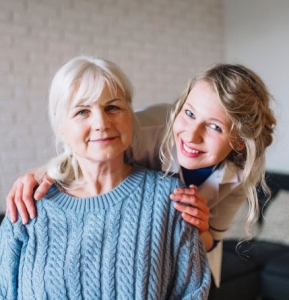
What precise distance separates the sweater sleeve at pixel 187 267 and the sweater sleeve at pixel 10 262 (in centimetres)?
45

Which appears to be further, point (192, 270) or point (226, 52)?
point (226, 52)

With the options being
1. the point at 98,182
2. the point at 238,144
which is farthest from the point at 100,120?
the point at 238,144

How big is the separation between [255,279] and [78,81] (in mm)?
1999

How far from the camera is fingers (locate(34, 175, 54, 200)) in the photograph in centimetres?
124

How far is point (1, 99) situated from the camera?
278 cm

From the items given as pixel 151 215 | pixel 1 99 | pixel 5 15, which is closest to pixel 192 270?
pixel 151 215

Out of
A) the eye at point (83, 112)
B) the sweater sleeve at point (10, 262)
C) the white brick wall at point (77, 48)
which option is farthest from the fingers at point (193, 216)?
the white brick wall at point (77, 48)

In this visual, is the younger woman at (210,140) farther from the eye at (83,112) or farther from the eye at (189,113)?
the eye at (83,112)

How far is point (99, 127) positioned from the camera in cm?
114

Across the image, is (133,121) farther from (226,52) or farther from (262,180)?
(226,52)

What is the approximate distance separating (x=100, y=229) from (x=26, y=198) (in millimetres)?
250

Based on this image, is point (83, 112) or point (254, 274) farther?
point (254, 274)

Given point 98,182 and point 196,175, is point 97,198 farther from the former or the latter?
point 196,175

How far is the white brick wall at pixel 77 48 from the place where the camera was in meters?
2.84
